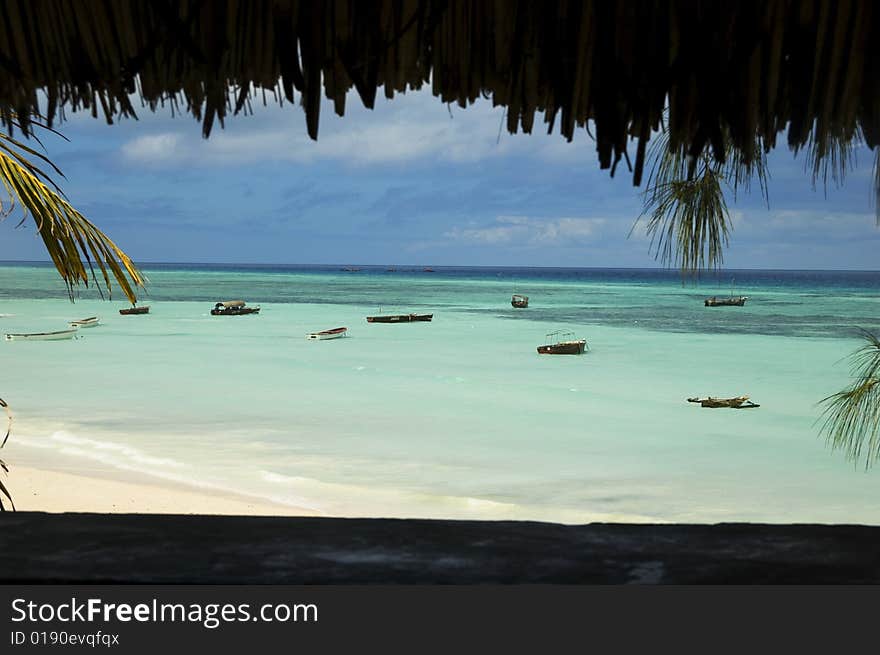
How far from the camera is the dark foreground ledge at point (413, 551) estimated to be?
903mm

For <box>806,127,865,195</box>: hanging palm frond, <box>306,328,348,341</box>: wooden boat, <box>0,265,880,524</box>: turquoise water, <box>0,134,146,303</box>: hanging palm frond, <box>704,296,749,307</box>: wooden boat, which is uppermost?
<box>806,127,865,195</box>: hanging palm frond

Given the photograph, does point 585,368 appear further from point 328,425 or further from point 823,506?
point 823,506

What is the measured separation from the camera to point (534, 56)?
147cm

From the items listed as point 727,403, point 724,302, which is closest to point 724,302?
point 724,302

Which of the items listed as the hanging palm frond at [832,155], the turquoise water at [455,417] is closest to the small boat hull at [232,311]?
the turquoise water at [455,417]

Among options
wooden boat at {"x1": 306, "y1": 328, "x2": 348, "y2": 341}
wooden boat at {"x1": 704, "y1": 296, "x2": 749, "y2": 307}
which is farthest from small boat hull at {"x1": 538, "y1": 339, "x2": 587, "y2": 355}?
wooden boat at {"x1": 704, "y1": 296, "x2": 749, "y2": 307}

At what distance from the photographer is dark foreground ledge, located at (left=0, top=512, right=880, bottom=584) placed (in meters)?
0.90

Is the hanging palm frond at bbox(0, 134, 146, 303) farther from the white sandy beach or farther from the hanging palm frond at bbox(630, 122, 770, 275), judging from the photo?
the white sandy beach

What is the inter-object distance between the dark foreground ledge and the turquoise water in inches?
43.1

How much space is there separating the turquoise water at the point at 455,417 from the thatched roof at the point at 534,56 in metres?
0.63

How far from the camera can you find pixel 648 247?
7.67 ft

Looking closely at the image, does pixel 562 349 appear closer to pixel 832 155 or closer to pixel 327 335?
pixel 327 335

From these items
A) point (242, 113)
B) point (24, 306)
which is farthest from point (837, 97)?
point (24, 306)

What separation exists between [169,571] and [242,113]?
1069 millimetres
